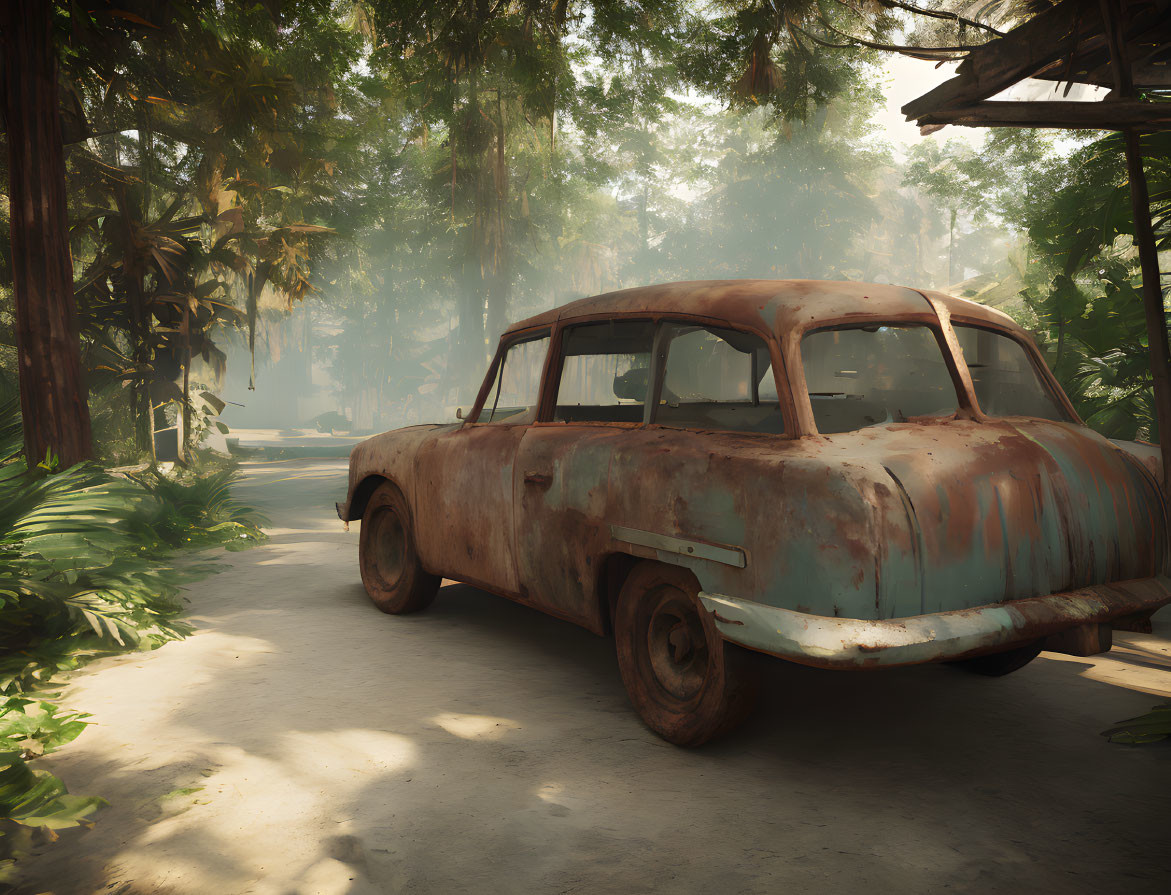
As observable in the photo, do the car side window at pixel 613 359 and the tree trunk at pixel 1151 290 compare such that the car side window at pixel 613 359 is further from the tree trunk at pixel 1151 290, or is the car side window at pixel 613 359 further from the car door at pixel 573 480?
the tree trunk at pixel 1151 290

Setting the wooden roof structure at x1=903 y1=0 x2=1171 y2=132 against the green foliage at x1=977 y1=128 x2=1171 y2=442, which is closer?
the wooden roof structure at x1=903 y1=0 x2=1171 y2=132

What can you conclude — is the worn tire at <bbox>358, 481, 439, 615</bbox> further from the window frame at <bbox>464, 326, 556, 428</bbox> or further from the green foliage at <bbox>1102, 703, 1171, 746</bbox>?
the green foliage at <bbox>1102, 703, 1171, 746</bbox>

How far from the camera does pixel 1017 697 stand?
4.00 meters

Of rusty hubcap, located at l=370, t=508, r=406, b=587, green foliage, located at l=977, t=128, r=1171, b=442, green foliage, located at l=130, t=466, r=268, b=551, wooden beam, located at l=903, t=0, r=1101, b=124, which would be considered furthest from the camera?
green foliage, located at l=130, t=466, r=268, b=551

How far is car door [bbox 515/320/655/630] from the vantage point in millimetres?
3691

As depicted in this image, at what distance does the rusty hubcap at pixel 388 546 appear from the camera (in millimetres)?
5625

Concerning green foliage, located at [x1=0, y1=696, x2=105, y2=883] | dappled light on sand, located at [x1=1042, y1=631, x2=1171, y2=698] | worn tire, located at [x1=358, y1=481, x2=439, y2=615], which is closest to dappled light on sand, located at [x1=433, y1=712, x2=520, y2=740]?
green foliage, located at [x1=0, y1=696, x2=105, y2=883]

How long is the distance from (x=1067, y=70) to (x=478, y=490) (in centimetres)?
479

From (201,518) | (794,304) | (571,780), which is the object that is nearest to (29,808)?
(571,780)

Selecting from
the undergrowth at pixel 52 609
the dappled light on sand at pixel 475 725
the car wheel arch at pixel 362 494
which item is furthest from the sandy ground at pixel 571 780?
the car wheel arch at pixel 362 494

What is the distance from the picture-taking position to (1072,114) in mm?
4535

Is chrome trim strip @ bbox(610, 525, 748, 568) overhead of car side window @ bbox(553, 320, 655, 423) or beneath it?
beneath

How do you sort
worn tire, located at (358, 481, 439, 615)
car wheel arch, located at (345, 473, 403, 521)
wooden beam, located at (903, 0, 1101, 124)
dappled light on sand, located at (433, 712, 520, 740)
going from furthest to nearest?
car wheel arch, located at (345, 473, 403, 521) < worn tire, located at (358, 481, 439, 615) < wooden beam, located at (903, 0, 1101, 124) < dappled light on sand, located at (433, 712, 520, 740)

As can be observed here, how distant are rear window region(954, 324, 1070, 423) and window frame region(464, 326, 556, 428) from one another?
1.96 m
